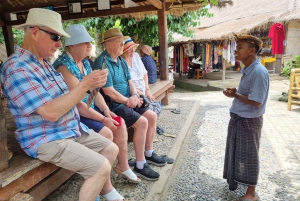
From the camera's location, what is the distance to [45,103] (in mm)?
1647

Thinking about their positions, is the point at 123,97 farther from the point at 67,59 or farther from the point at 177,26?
the point at 177,26

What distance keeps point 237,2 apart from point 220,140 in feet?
51.9

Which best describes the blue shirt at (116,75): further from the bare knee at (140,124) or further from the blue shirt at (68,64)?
the blue shirt at (68,64)

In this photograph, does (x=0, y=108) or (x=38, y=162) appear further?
(x=38, y=162)

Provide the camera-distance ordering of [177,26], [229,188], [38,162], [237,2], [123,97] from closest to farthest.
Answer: [38,162] → [229,188] → [123,97] → [177,26] → [237,2]

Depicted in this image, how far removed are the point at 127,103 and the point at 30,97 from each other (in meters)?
1.41

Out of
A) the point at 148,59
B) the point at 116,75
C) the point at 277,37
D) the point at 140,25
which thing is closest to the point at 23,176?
the point at 116,75

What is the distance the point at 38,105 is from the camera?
162cm

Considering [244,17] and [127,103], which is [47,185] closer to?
[127,103]

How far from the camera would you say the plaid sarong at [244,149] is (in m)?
2.44

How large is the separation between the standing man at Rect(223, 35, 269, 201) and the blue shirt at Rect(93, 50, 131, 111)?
1236 millimetres

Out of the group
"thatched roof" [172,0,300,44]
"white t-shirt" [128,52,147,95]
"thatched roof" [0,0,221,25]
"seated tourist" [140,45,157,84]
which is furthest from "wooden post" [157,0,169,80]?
"thatched roof" [172,0,300,44]

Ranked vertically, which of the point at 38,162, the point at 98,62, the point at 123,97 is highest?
the point at 98,62

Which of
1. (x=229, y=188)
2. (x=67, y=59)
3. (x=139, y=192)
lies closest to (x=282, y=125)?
(x=229, y=188)
